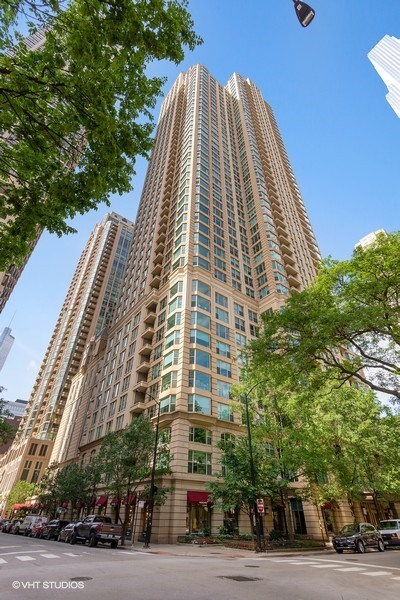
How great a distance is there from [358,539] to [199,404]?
673 inches

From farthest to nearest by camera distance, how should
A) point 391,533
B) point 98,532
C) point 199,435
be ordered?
point 199,435
point 391,533
point 98,532

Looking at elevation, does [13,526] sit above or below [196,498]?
below

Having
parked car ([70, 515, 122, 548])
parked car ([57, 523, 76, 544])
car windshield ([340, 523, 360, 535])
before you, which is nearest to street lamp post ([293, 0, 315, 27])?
parked car ([70, 515, 122, 548])

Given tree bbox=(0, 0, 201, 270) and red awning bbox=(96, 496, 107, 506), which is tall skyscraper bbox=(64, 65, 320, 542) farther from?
tree bbox=(0, 0, 201, 270)

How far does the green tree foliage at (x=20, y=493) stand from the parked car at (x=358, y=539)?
6840 centimetres

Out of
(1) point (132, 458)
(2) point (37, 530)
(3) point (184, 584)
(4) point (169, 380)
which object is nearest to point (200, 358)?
(4) point (169, 380)

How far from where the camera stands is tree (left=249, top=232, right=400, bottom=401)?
14.9m

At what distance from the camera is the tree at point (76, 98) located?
6.35m

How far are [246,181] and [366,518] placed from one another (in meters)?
59.5

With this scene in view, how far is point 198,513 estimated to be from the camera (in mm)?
30062

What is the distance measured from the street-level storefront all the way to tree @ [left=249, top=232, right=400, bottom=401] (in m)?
18.3

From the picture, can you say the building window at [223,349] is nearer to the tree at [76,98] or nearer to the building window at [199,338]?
the building window at [199,338]

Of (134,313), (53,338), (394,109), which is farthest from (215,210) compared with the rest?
(394,109)

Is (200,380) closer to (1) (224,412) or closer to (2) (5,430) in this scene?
(1) (224,412)
